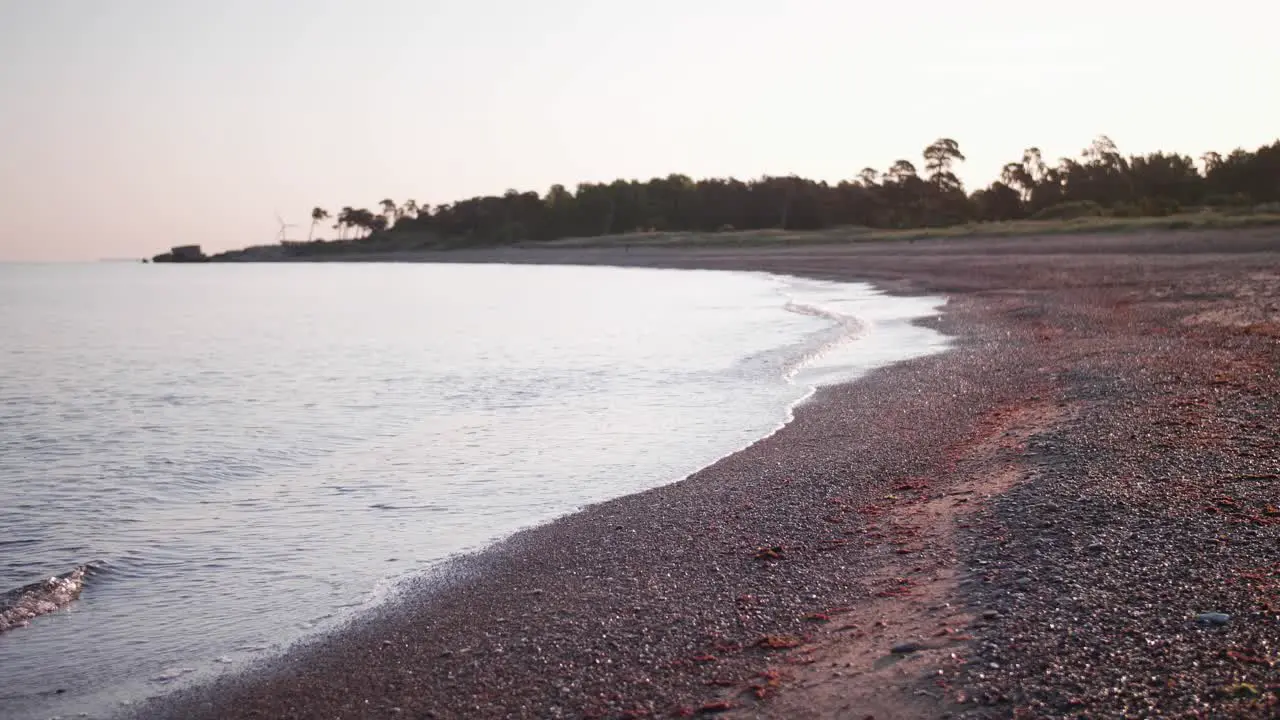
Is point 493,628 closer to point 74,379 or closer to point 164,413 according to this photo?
point 164,413

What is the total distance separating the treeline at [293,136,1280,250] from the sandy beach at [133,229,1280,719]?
60867 millimetres

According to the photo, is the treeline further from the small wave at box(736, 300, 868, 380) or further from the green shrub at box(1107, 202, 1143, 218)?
the small wave at box(736, 300, 868, 380)

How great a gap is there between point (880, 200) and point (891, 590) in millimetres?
100886

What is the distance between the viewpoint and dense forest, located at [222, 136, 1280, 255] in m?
71.1

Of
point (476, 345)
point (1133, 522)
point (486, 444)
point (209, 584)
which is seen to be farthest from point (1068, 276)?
point (209, 584)

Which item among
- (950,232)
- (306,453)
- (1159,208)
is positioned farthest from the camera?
(950,232)

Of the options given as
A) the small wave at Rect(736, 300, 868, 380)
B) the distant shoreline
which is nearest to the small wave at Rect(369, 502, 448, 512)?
the small wave at Rect(736, 300, 868, 380)

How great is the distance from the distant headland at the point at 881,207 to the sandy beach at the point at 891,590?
4079cm

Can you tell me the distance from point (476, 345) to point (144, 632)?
17.3m

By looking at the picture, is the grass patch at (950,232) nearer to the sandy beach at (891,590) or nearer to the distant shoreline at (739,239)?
the distant shoreline at (739,239)

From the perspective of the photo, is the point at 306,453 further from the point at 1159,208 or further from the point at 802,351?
the point at 1159,208

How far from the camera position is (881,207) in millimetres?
101938

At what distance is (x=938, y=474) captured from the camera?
7902 mm

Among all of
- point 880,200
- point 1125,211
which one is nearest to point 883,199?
point 880,200
